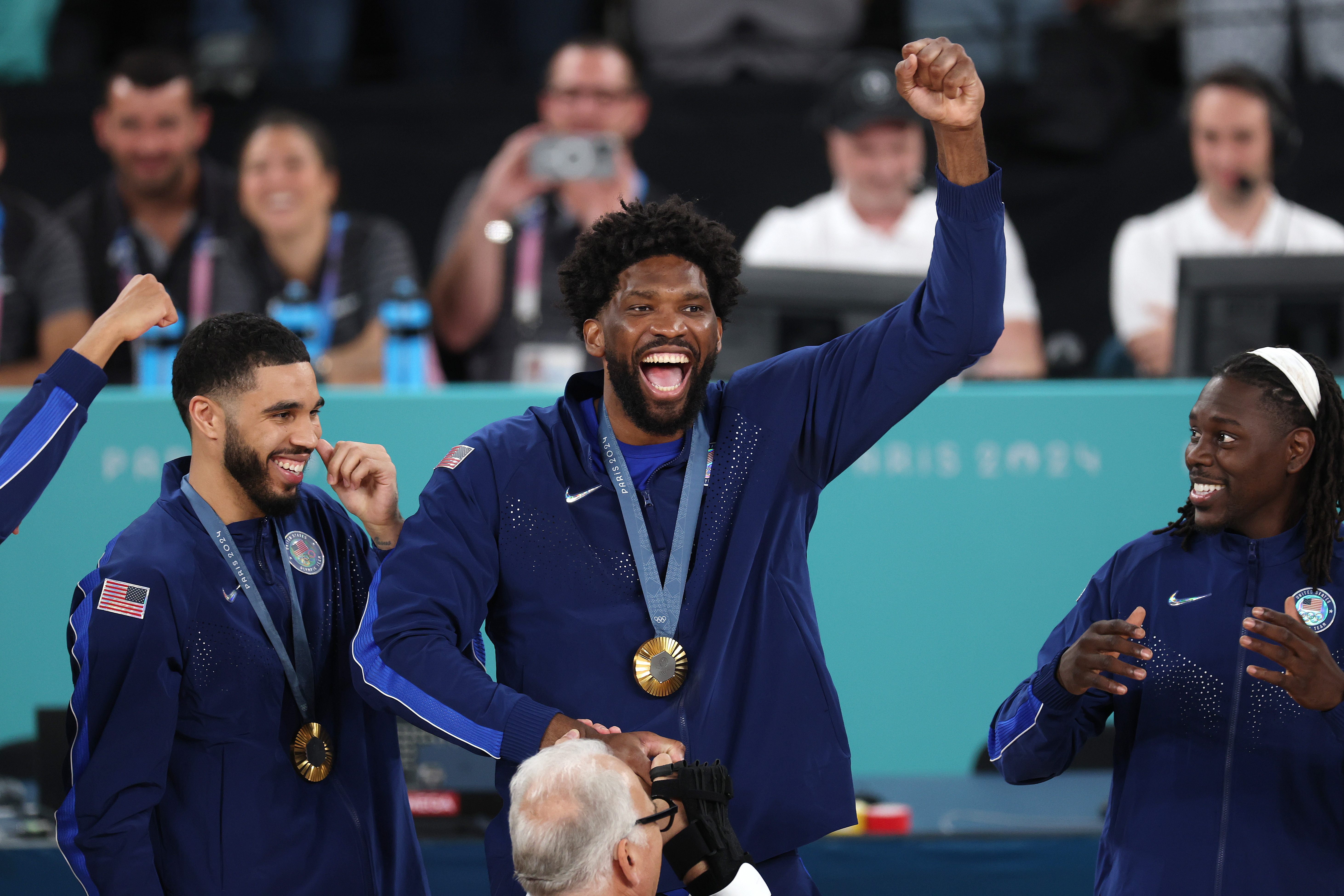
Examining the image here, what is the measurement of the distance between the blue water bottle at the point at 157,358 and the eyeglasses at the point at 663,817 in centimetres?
356

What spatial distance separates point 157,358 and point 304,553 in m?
2.86

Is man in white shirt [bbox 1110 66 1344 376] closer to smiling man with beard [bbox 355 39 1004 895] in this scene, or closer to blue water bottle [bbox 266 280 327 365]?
blue water bottle [bbox 266 280 327 365]

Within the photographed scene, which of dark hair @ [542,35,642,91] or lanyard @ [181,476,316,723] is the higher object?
dark hair @ [542,35,642,91]

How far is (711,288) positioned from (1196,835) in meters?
1.31

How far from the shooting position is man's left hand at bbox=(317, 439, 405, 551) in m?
2.75

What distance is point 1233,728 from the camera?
2500mm

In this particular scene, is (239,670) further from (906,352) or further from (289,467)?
(906,352)

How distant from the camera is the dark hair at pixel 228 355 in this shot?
2.73m

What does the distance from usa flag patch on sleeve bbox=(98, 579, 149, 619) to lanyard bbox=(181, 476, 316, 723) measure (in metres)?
0.18

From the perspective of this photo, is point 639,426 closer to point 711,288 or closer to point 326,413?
point 711,288

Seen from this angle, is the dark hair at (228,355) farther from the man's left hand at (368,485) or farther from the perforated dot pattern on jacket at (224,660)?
the perforated dot pattern on jacket at (224,660)

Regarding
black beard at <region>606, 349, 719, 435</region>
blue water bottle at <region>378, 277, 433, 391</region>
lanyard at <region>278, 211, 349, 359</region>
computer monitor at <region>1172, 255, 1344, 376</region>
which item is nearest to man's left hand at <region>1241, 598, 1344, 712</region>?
black beard at <region>606, 349, 719, 435</region>

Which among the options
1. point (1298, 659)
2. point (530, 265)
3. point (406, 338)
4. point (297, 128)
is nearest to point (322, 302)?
point (406, 338)

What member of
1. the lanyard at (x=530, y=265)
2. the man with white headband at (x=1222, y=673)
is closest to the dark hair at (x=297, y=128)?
the lanyard at (x=530, y=265)
